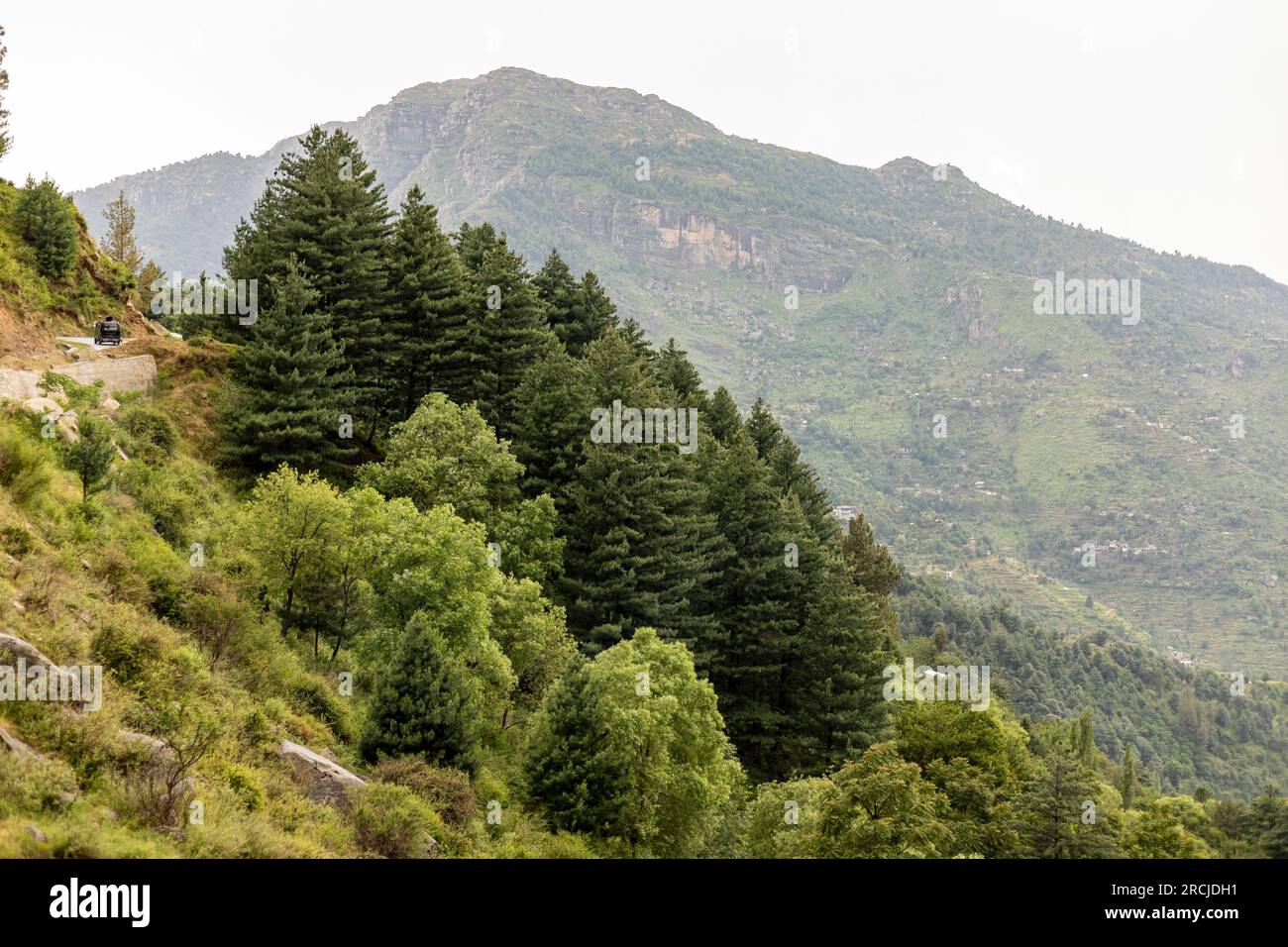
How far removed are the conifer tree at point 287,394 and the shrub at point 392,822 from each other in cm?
1844

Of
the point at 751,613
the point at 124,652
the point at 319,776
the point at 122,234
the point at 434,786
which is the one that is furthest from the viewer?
the point at 122,234

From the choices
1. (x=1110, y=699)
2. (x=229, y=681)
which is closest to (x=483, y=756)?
(x=229, y=681)

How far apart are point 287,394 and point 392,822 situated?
2191cm

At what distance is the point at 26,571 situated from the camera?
52.7 ft

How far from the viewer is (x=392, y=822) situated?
1556 cm

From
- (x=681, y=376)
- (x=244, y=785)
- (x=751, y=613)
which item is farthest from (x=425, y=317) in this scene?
(x=244, y=785)

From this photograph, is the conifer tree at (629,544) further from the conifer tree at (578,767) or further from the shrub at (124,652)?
the shrub at (124,652)

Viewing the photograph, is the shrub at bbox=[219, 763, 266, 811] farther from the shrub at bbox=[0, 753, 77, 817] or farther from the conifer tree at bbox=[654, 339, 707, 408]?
the conifer tree at bbox=[654, 339, 707, 408]

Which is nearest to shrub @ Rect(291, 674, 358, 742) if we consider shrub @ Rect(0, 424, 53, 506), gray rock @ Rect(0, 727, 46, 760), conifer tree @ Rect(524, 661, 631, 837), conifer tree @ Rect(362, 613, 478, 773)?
conifer tree @ Rect(362, 613, 478, 773)

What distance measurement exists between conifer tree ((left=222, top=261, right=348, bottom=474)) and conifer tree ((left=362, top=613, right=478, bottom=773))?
47.5ft

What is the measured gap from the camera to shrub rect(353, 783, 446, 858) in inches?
598

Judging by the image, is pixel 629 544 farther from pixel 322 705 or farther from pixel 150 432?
pixel 150 432
